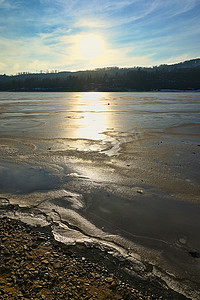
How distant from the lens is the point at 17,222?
425 cm

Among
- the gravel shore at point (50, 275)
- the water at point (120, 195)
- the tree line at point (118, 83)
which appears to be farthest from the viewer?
the tree line at point (118, 83)

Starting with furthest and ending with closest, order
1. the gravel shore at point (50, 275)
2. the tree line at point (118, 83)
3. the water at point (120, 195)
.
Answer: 1. the tree line at point (118, 83)
2. the water at point (120, 195)
3. the gravel shore at point (50, 275)

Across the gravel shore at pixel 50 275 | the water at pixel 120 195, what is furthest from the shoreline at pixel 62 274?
the water at pixel 120 195

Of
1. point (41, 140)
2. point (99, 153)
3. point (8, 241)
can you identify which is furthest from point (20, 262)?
point (41, 140)

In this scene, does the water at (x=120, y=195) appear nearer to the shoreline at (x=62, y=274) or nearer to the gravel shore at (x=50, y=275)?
the shoreline at (x=62, y=274)

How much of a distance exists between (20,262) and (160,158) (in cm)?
662

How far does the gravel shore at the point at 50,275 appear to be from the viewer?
2.67 m

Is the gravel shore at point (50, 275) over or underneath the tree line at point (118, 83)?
underneath

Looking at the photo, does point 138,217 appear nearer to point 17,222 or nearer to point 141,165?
point 17,222

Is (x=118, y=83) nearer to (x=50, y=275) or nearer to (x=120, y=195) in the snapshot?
(x=120, y=195)

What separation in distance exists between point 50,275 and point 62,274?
0.17 m

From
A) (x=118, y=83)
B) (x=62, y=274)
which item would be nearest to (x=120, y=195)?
(x=62, y=274)

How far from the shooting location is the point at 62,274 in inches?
116

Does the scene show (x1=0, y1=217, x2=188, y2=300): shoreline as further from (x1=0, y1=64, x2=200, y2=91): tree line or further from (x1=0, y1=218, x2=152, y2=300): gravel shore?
(x1=0, y1=64, x2=200, y2=91): tree line
